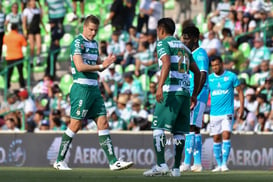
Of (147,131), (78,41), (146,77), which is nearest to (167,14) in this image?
(146,77)

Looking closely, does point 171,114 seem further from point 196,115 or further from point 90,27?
point 196,115

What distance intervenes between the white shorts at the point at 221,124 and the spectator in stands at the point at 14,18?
1151 centimetres

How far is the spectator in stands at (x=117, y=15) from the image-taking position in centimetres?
2798

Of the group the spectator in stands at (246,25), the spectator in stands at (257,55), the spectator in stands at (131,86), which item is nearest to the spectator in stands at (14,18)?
the spectator in stands at (131,86)

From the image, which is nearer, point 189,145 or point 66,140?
point 66,140

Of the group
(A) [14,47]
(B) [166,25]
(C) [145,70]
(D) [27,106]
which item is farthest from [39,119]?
(B) [166,25]

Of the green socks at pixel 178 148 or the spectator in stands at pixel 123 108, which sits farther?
the spectator in stands at pixel 123 108

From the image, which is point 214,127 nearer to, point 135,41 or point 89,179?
point 89,179

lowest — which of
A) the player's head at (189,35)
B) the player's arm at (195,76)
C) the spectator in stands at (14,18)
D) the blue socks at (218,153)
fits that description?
the blue socks at (218,153)

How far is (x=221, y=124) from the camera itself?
719 inches

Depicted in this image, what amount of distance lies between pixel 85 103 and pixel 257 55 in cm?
1056

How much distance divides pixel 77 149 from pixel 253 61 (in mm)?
5382

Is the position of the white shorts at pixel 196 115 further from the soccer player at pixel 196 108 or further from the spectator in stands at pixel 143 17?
the spectator in stands at pixel 143 17

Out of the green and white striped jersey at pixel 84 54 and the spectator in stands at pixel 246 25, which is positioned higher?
the spectator in stands at pixel 246 25
